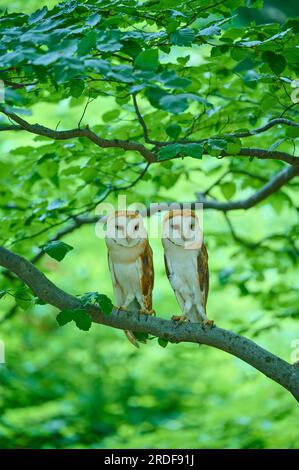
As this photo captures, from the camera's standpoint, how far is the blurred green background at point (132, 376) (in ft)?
18.3

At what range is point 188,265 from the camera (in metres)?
2.67

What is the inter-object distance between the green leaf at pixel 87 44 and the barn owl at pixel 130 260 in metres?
0.77

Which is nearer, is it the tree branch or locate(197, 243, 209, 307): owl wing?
the tree branch

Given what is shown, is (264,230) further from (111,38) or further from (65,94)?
(111,38)

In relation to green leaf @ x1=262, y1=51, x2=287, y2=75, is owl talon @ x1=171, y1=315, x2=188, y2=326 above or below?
below

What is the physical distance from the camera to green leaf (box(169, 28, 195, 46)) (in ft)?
7.27

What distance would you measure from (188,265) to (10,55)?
1.06 meters

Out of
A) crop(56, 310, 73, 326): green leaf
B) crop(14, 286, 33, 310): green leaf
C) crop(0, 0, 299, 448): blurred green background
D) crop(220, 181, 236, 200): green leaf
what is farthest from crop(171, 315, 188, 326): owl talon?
crop(0, 0, 299, 448): blurred green background

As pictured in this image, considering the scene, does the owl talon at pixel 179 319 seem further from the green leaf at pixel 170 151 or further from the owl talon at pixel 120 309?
the green leaf at pixel 170 151

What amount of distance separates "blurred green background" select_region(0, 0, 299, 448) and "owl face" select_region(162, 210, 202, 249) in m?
2.63

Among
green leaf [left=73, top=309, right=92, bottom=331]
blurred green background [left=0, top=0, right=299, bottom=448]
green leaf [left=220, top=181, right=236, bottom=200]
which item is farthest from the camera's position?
blurred green background [left=0, top=0, right=299, bottom=448]

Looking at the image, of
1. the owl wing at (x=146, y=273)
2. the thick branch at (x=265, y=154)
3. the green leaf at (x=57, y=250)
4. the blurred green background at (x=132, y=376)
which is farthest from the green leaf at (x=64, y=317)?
the blurred green background at (x=132, y=376)

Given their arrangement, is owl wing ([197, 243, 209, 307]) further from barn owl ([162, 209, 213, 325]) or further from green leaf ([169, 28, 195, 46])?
green leaf ([169, 28, 195, 46])

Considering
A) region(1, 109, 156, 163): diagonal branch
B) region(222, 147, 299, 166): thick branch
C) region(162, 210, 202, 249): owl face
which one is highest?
region(1, 109, 156, 163): diagonal branch
